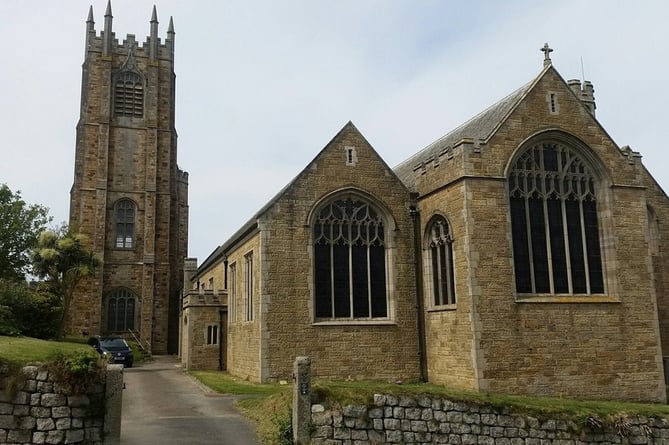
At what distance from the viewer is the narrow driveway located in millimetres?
12883

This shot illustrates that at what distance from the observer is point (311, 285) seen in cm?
2245

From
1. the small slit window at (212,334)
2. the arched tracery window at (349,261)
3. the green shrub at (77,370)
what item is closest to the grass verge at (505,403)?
the green shrub at (77,370)

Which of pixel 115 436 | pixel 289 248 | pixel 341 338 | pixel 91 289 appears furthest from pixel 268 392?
pixel 91 289

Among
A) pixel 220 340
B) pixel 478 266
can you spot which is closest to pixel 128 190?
pixel 220 340

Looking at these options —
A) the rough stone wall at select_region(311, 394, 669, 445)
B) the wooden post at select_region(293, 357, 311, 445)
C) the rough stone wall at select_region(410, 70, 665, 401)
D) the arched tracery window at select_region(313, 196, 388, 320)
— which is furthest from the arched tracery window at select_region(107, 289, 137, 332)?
the rough stone wall at select_region(311, 394, 669, 445)

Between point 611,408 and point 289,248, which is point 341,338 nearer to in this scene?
point 289,248

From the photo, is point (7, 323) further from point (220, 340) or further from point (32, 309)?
point (220, 340)

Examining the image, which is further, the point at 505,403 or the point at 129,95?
the point at 129,95

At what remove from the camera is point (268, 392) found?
1941cm

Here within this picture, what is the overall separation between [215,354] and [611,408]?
2016cm

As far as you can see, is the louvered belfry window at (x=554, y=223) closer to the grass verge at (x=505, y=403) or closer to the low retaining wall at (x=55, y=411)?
the grass verge at (x=505, y=403)

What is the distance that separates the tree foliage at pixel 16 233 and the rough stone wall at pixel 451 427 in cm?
3404

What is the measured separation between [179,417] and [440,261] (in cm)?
1120

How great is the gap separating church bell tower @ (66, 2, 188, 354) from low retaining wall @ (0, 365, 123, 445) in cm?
3251
